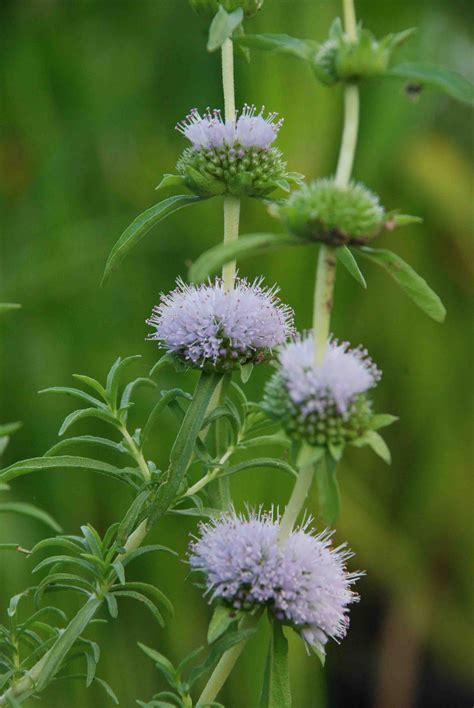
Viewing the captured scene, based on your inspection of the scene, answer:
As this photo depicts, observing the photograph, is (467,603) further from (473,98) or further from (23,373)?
(473,98)

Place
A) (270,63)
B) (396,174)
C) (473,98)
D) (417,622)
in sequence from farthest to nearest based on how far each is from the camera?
(396,174) < (417,622) < (270,63) < (473,98)

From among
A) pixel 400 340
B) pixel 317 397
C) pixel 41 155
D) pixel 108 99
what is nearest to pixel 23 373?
pixel 41 155

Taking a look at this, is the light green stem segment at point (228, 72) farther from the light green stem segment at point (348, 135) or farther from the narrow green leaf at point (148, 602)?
the narrow green leaf at point (148, 602)

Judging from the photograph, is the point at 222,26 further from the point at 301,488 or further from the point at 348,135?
the point at 301,488

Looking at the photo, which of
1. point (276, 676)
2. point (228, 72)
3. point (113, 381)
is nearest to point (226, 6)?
point (228, 72)

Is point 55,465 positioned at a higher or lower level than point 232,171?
lower

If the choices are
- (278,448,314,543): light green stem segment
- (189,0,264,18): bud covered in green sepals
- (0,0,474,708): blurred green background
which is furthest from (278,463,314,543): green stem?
(0,0,474,708): blurred green background
